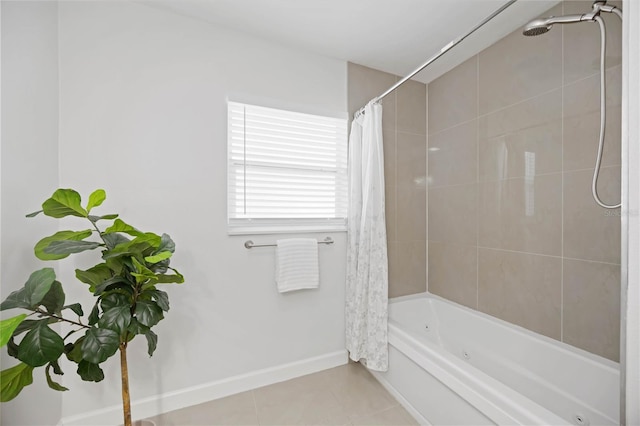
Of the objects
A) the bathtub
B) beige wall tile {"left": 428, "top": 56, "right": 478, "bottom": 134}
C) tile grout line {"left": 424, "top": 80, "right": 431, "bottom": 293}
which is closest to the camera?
the bathtub

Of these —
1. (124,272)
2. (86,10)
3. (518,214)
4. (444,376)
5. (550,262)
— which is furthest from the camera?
(518,214)

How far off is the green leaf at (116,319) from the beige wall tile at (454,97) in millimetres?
2435

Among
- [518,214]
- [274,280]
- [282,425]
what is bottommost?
[282,425]

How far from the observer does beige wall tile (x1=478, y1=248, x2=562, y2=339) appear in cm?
162

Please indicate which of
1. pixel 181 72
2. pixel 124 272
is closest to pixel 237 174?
pixel 181 72

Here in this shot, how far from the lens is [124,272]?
3.88 feet

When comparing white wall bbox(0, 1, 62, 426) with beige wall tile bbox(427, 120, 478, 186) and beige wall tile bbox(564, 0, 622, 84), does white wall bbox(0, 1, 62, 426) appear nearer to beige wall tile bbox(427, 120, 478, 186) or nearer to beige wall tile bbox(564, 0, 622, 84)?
beige wall tile bbox(427, 120, 478, 186)

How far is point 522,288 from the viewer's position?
177cm

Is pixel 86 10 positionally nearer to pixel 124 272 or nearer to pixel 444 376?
pixel 124 272

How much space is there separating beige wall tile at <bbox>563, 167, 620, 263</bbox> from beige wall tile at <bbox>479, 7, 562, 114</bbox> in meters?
0.58

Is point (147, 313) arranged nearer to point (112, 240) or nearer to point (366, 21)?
point (112, 240)

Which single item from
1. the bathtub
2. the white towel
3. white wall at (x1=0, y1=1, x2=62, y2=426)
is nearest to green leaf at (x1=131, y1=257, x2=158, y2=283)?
white wall at (x1=0, y1=1, x2=62, y2=426)

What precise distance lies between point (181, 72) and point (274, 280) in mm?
1432

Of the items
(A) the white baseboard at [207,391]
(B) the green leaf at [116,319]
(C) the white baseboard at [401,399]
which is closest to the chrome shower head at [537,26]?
(C) the white baseboard at [401,399]
